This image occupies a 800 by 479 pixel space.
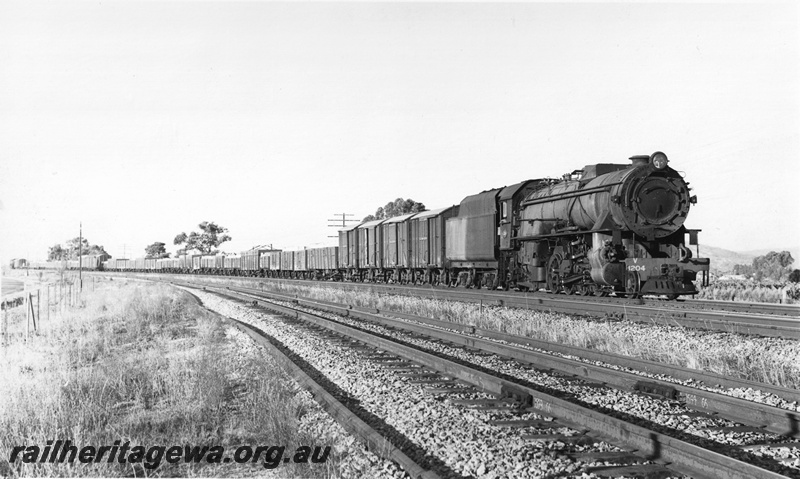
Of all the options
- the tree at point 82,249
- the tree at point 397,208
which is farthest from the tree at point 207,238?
the tree at point 397,208

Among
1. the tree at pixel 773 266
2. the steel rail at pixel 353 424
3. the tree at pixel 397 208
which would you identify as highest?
the tree at pixel 397 208

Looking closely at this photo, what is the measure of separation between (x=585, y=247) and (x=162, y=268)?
97.8 metres

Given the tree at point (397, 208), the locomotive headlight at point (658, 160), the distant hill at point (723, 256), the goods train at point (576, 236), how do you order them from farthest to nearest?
the distant hill at point (723, 256)
the tree at point (397, 208)
the locomotive headlight at point (658, 160)
the goods train at point (576, 236)

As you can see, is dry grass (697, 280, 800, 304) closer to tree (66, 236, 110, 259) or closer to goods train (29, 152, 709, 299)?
goods train (29, 152, 709, 299)

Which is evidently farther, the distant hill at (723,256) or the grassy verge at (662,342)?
the distant hill at (723,256)

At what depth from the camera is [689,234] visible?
17000 millimetres

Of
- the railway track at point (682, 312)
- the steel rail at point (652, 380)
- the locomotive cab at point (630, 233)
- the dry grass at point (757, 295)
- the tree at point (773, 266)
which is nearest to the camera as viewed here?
the steel rail at point (652, 380)

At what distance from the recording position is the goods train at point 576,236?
1616cm

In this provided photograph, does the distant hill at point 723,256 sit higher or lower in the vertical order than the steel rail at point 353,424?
higher

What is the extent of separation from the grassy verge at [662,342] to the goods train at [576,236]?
112 inches

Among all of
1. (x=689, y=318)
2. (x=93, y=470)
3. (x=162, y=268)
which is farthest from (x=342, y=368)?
(x=162, y=268)

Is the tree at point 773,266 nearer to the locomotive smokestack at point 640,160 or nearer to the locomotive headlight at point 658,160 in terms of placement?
the locomotive headlight at point 658,160

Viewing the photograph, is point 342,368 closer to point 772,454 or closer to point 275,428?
point 275,428

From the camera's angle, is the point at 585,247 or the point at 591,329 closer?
the point at 591,329
